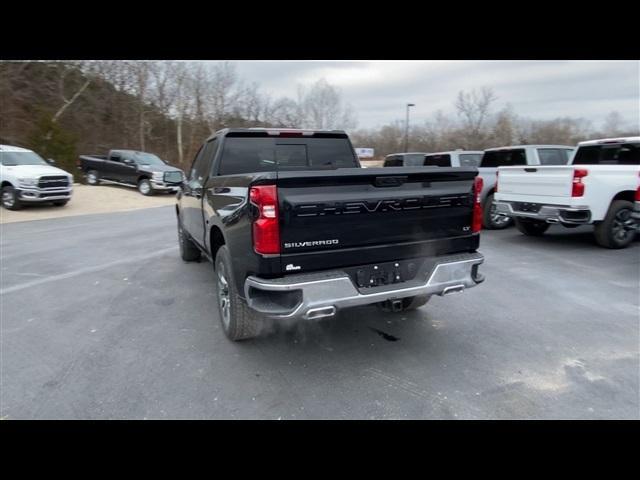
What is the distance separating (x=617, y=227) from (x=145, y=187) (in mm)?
18535

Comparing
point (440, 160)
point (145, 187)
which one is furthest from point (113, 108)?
point (440, 160)

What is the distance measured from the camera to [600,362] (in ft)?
11.3

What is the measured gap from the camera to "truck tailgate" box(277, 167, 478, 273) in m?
2.85

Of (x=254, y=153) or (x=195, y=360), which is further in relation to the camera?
(x=254, y=153)

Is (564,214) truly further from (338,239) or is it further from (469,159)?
(338,239)

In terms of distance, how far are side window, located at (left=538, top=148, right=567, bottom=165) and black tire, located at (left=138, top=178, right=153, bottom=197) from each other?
1647 centimetres

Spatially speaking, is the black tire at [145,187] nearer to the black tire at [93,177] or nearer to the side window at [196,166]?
the black tire at [93,177]

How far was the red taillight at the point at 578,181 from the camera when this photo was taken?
6836mm

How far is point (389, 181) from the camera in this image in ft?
10.2

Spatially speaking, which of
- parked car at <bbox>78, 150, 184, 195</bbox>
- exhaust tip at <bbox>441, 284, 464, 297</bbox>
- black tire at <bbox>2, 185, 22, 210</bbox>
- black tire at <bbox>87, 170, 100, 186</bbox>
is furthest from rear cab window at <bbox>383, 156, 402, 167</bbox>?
black tire at <bbox>87, 170, 100, 186</bbox>

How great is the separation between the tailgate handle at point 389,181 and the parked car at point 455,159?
898 cm

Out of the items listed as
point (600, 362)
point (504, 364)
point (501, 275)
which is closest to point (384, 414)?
point (504, 364)

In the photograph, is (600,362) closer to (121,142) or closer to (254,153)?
(254,153)

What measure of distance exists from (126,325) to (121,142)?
31.3 metres
